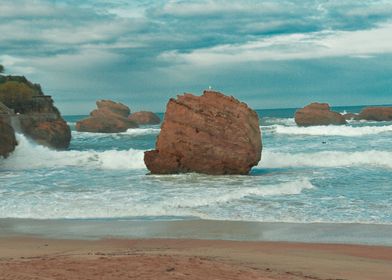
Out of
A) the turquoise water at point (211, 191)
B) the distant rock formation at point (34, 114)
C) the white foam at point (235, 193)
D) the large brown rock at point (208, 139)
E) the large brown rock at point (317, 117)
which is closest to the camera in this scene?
the turquoise water at point (211, 191)

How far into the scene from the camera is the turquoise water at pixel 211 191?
15.7m

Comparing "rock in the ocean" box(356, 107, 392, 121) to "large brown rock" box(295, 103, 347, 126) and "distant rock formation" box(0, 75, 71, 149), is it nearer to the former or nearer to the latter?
"large brown rock" box(295, 103, 347, 126)

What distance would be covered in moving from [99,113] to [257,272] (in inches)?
2847

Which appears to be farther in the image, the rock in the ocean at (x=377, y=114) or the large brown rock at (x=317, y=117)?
A: the rock in the ocean at (x=377, y=114)

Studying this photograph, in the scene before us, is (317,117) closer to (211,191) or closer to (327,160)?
(327,160)

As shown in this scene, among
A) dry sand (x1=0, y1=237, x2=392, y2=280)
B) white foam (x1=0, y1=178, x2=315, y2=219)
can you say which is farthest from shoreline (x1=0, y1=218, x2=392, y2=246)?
white foam (x1=0, y1=178, x2=315, y2=219)

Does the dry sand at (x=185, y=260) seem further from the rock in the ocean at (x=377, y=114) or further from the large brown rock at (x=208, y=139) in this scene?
the rock in the ocean at (x=377, y=114)

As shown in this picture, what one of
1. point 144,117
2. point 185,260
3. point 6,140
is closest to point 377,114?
point 144,117

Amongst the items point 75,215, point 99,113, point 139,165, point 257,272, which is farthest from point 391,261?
point 99,113

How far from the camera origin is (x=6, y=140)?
33.1 meters

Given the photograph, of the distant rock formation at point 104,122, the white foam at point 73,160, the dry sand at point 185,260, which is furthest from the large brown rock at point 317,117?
the dry sand at point 185,260

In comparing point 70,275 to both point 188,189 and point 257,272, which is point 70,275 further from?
point 188,189

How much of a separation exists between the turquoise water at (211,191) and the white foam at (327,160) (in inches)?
1.8

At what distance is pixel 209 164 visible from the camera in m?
24.2
